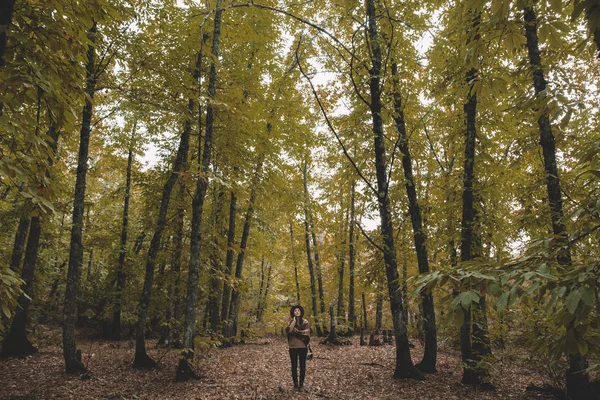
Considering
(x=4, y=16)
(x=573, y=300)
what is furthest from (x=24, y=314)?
(x=573, y=300)

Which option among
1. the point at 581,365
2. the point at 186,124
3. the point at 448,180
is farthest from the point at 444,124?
the point at 186,124

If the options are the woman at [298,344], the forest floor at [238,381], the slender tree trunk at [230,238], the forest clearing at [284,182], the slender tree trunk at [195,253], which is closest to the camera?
the forest clearing at [284,182]

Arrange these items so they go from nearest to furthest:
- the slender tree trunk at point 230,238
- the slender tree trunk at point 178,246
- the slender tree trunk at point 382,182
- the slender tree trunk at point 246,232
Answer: the slender tree trunk at point 382,182
the slender tree trunk at point 178,246
the slender tree trunk at point 246,232
the slender tree trunk at point 230,238

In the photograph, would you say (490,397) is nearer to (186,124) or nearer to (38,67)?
(38,67)

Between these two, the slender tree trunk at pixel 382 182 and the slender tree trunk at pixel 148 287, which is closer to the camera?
the slender tree trunk at pixel 382 182

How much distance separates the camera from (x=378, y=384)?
26.0ft

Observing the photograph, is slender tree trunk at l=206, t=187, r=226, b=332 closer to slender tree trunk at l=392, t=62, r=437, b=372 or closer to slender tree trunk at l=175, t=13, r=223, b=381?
slender tree trunk at l=175, t=13, r=223, b=381

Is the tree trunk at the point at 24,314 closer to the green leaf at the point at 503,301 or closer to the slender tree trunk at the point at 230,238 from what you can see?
the slender tree trunk at the point at 230,238

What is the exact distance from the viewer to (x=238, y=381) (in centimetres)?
802

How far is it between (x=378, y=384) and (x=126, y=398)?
5.67 meters

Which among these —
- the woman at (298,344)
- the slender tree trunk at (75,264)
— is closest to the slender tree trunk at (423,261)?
the woman at (298,344)

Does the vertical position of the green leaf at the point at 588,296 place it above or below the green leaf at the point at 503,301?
above

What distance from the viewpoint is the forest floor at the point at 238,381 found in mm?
6883

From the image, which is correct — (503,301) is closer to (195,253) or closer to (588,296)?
(588,296)
